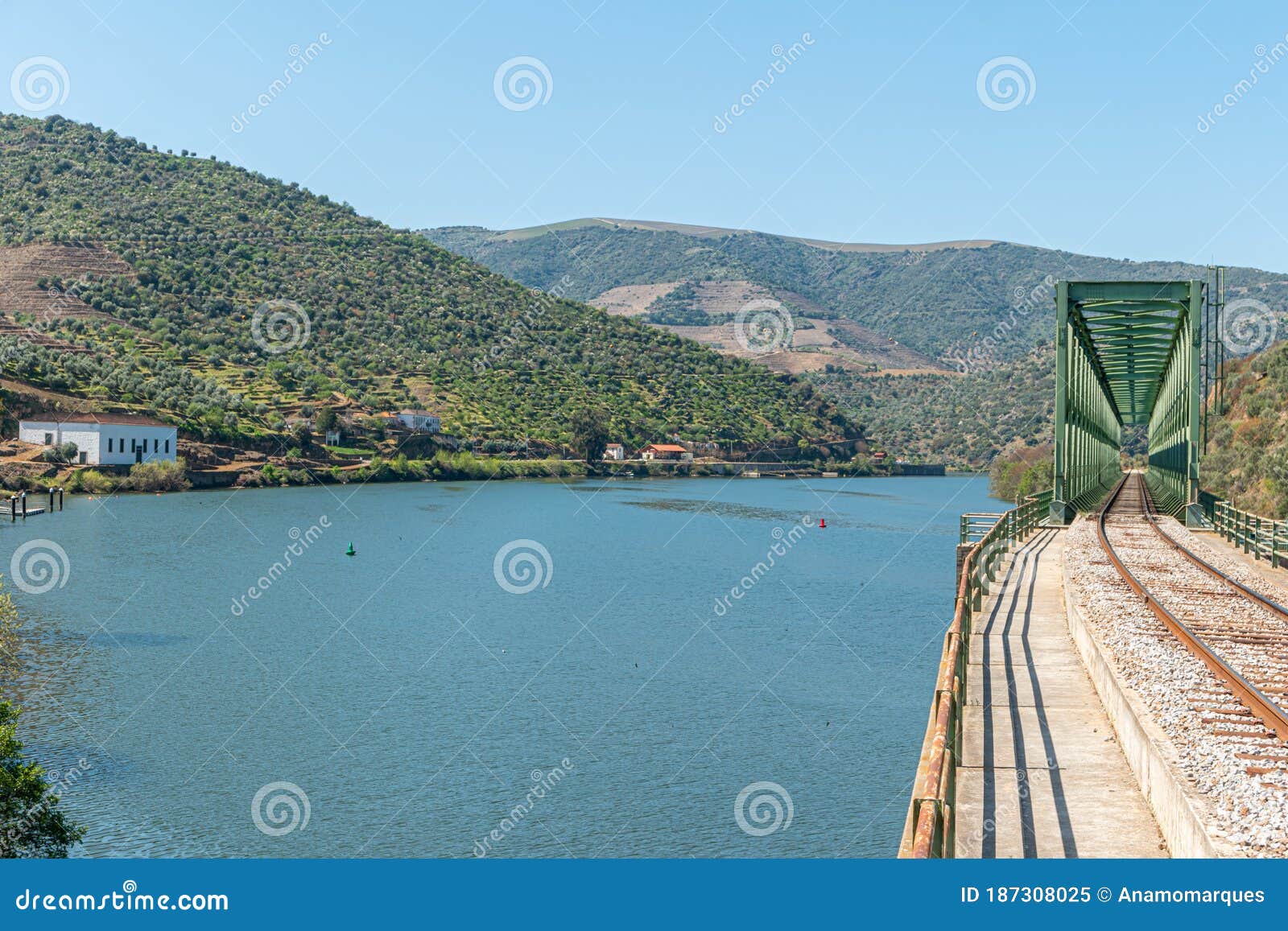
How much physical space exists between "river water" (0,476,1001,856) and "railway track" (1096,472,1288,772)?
577cm

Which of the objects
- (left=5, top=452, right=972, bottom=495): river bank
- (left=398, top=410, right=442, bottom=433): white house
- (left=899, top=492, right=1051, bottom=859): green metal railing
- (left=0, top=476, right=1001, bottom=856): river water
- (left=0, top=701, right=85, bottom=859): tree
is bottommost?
(left=0, top=476, right=1001, bottom=856): river water

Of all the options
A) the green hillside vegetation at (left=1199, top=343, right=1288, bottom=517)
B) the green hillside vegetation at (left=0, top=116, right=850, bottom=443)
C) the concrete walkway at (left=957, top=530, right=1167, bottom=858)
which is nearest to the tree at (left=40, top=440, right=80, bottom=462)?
the green hillside vegetation at (left=0, top=116, right=850, bottom=443)

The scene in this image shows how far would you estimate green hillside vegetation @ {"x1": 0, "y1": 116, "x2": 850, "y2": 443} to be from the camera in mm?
103000

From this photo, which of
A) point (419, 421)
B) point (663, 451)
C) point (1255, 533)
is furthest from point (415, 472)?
point (1255, 533)

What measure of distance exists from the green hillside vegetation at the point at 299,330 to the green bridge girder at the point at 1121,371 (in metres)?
66.1

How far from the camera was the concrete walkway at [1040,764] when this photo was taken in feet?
24.7

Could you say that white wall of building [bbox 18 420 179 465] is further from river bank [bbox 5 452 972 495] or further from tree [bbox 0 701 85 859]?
tree [bbox 0 701 85 859]

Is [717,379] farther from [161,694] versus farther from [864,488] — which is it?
Result: [161,694]

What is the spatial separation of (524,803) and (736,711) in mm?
7699

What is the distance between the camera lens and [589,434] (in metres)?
121

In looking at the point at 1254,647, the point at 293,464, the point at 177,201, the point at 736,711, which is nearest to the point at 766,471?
the point at 293,464

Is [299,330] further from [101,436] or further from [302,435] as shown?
[101,436]

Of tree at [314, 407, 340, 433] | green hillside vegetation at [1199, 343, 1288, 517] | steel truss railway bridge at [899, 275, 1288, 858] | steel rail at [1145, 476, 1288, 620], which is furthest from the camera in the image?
tree at [314, 407, 340, 433]

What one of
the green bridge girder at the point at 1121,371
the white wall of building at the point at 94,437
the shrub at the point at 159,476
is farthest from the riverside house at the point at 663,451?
the green bridge girder at the point at 1121,371
